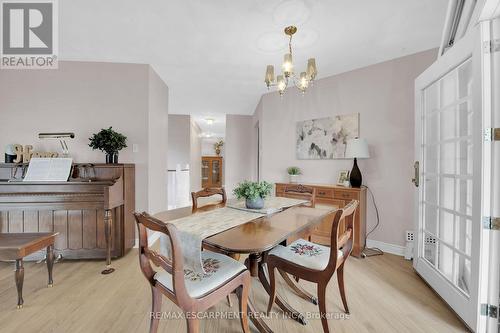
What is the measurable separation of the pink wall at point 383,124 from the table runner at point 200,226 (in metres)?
1.73

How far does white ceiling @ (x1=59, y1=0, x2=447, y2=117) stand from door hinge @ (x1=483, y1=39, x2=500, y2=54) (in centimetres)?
75

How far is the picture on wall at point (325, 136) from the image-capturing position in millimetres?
3145

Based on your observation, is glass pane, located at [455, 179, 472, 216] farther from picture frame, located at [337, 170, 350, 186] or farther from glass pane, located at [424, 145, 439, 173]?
picture frame, located at [337, 170, 350, 186]

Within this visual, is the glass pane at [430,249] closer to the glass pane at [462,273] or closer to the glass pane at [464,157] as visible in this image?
the glass pane at [462,273]

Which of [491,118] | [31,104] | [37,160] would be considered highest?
[31,104]

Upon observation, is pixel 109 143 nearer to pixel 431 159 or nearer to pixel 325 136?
pixel 325 136

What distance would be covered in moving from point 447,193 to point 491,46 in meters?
1.16

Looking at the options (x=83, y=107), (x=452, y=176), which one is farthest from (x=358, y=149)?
(x=83, y=107)

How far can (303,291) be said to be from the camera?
1.86m

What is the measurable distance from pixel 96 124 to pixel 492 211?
4044mm

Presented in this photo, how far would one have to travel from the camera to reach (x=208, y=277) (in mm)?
1188

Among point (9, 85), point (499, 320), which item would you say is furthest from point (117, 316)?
point (9, 85)

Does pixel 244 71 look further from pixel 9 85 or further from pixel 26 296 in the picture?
pixel 26 296

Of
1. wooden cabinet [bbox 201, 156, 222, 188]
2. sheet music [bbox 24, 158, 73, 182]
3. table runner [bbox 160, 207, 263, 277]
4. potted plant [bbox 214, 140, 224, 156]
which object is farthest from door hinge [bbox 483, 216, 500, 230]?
potted plant [bbox 214, 140, 224, 156]
